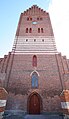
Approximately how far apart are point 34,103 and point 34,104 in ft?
0.34

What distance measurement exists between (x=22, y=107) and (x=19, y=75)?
3480 millimetres

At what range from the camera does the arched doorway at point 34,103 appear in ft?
44.3

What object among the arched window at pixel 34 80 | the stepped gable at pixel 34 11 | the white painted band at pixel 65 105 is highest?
the stepped gable at pixel 34 11

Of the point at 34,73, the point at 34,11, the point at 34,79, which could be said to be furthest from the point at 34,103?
the point at 34,11

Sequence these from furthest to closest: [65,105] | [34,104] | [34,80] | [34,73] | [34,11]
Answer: [34,11] < [34,73] < [34,80] < [34,104] < [65,105]

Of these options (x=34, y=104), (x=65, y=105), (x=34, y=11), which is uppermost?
(x=34, y=11)

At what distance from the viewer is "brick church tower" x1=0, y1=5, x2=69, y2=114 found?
13.5m

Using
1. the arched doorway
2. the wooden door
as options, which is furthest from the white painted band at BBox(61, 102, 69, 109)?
the wooden door

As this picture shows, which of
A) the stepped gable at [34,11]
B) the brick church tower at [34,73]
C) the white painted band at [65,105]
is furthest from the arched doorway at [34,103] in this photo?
the stepped gable at [34,11]

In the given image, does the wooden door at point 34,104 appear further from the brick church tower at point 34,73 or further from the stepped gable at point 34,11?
the stepped gable at point 34,11

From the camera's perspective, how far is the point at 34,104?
13828 millimetres

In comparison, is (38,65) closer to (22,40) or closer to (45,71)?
(45,71)

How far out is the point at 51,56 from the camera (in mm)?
16000

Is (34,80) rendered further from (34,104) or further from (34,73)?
(34,104)
